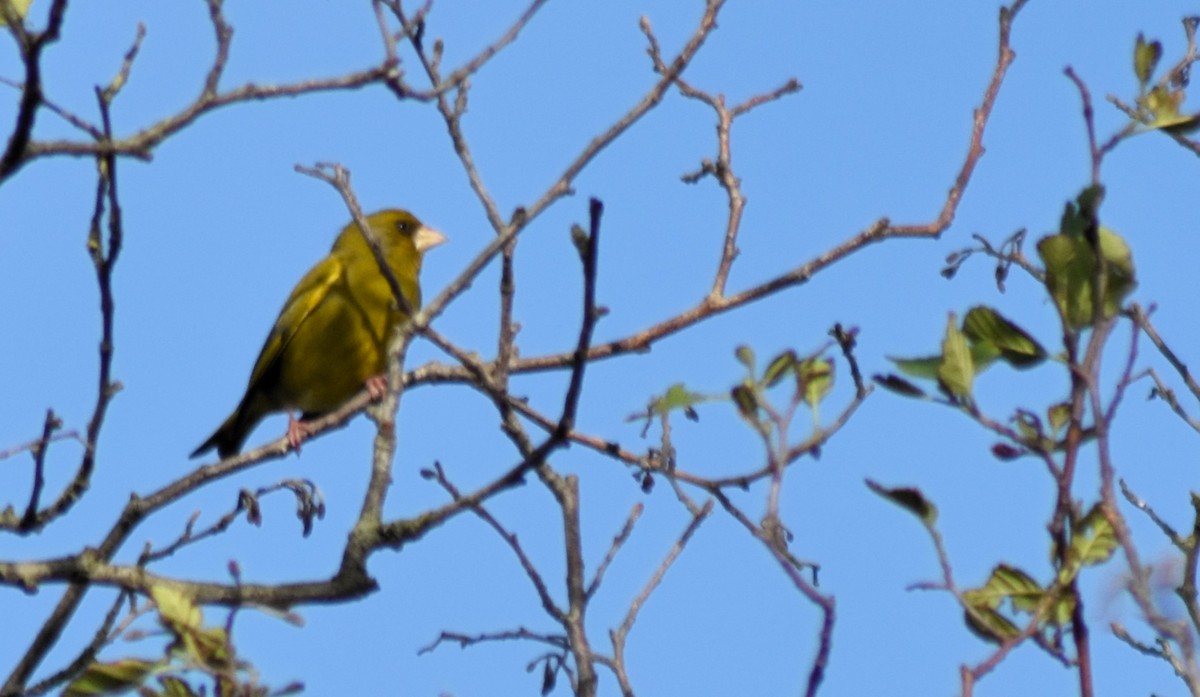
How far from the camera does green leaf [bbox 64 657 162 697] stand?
2357mm

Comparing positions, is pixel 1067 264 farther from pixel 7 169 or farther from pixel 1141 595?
pixel 7 169

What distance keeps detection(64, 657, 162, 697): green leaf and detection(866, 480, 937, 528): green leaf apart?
105 centimetres

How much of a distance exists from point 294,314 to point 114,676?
5.69 meters

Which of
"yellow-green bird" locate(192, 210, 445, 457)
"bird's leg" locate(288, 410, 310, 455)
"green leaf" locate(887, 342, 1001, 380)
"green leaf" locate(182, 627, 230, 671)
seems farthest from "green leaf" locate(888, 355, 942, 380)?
"yellow-green bird" locate(192, 210, 445, 457)

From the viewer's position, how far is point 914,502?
1980 millimetres

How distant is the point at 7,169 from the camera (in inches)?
120

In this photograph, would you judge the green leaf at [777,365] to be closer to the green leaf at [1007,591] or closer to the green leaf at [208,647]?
the green leaf at [1007,591]

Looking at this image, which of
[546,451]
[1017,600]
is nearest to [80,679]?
[546,451]

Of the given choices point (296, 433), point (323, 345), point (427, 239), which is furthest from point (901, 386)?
point (427, 239)

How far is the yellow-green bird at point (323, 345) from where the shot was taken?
764 centimetres

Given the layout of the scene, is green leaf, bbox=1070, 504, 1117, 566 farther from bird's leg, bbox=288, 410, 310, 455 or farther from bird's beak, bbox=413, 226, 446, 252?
bird's beak, bbox=413, 226, 446, 252

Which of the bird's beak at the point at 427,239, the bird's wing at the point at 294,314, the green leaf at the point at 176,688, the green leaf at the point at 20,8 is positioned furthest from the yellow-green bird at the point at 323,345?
the green leaf at the point at 176,688

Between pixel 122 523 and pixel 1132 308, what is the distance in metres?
2.45

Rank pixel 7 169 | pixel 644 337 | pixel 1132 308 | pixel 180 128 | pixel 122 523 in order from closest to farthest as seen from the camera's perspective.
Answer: pixel 1132 308 → pixel 7 169 → pixel 180 128 → pixel 644 337 → pixel 122 523
